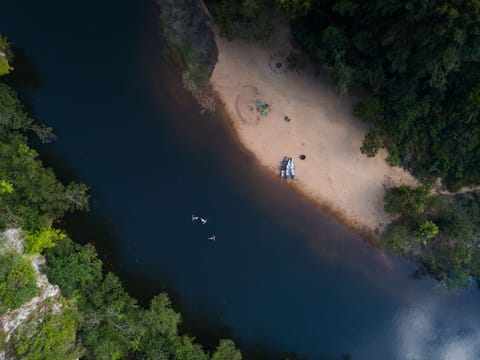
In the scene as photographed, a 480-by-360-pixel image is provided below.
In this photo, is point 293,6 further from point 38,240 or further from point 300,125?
point 38,240

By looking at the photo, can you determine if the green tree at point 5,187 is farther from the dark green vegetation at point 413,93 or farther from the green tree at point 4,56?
the dark green vegetation at point 413,93

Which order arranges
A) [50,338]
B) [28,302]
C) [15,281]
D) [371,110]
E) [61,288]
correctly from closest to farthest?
1. [15,281]
2. [50,338]
3. [28,302]
4. [61,288]
5. [371,110]

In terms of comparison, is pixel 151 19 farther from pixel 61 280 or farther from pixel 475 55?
pixel 475 55

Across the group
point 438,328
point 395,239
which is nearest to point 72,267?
point 395,239

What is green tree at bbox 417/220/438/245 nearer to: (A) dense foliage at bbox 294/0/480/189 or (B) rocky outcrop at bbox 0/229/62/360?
(A) dense foliage at bbox 294/0/480/189

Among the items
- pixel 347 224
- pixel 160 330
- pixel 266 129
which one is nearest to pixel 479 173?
pixel 347 224
